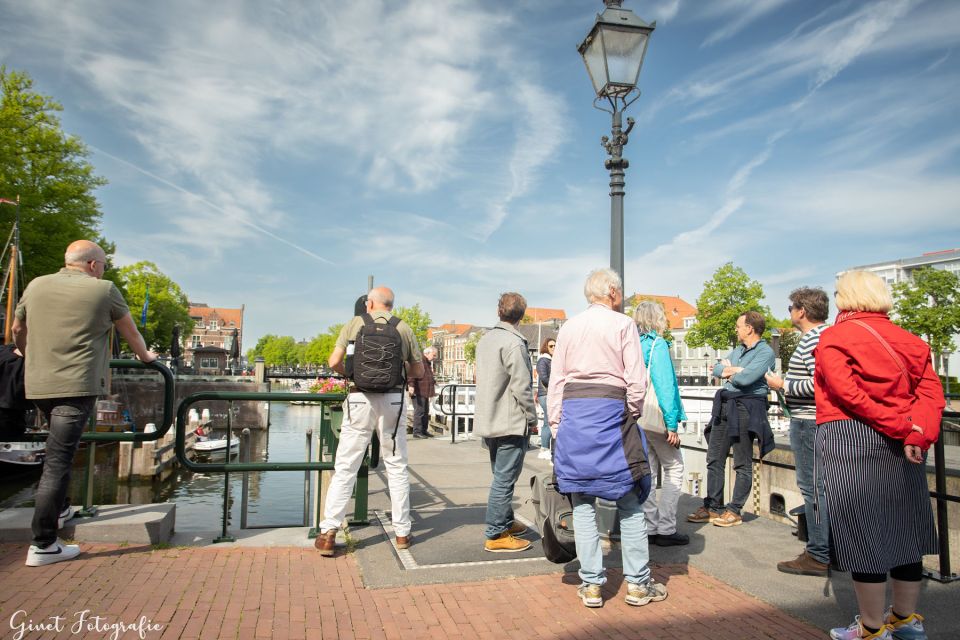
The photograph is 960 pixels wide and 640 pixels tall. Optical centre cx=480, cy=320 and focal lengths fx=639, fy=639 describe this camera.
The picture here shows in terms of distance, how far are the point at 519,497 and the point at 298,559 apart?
2.79 metres

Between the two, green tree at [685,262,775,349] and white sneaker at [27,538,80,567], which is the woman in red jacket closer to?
white sneaker at [27,538,80,567]

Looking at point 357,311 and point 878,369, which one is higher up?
point 357,311

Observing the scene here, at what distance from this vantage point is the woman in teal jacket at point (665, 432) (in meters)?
4.42

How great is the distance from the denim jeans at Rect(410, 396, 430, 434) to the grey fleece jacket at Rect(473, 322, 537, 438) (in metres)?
8.35

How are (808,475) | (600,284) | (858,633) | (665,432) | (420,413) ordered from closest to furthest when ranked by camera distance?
(858,633) → (600,284) → (808,475) → (665,432) → (420,413)

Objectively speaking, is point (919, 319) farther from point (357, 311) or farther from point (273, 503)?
point (357, 311)

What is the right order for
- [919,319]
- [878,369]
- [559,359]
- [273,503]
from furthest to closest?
[919,319]
[273,503]
[559,359]
[878,369]

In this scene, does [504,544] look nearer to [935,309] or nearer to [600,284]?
[600,284]

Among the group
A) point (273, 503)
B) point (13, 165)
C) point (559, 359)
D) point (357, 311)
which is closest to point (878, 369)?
point (559, 359)

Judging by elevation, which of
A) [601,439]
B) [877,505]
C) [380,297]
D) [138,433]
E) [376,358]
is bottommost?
[877,505]

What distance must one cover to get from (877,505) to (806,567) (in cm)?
146

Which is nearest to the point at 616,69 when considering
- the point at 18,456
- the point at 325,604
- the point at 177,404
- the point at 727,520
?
the point at 727,520

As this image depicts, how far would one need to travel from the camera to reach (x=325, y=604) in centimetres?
344

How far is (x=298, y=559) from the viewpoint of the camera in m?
4.21
